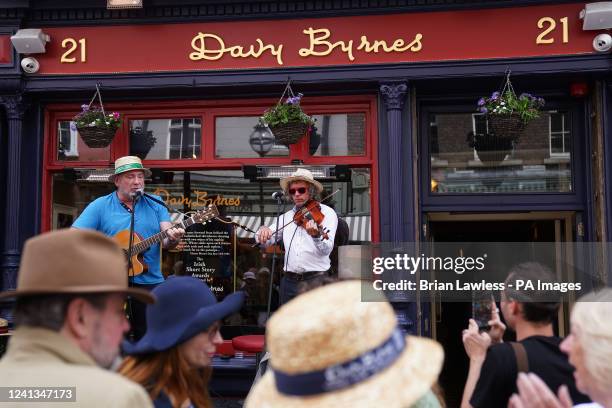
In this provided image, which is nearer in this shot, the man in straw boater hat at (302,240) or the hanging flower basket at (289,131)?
the man in straw boater hat at (302,240)

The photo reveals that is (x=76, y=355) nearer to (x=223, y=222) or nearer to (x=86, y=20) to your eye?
(x=223, y=222)

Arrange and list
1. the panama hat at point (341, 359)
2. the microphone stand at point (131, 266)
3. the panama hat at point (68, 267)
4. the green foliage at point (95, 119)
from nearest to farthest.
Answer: the panama hat at point (341, 359) < the panama hat at point (68, 267) < the microphone stand at point (131, 266) < the green foliage at point (95, 119)

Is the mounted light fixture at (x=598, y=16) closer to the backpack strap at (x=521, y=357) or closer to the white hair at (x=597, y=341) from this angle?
the backpack strap at (x=521, y=357)

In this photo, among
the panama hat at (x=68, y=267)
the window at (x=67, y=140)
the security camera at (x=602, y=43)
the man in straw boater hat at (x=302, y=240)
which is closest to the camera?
the panama hat at (x=68, y=267)

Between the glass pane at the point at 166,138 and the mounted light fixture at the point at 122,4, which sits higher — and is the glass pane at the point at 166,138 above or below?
below

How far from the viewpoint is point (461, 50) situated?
21.5 feet

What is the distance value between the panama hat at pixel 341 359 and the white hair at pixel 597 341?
2.14 feet

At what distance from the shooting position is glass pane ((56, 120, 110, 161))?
281 inches

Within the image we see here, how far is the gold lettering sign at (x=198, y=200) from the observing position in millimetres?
7105

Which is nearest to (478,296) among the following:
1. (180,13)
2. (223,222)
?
(223,222)

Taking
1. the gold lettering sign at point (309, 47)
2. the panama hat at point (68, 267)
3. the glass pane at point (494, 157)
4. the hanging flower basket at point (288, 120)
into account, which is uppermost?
the gold lettering sign at point (309, 47)

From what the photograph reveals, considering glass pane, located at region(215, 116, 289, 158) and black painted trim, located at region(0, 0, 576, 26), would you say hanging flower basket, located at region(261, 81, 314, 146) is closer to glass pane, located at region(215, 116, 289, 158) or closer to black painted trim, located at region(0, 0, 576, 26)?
glass pane, located at region(215, 116, 289, 158)

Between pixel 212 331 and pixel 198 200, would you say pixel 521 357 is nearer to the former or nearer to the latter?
pixel 212 331

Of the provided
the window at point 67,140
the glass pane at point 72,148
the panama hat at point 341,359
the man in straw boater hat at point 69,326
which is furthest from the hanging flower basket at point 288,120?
the panama hat at point 341,359
